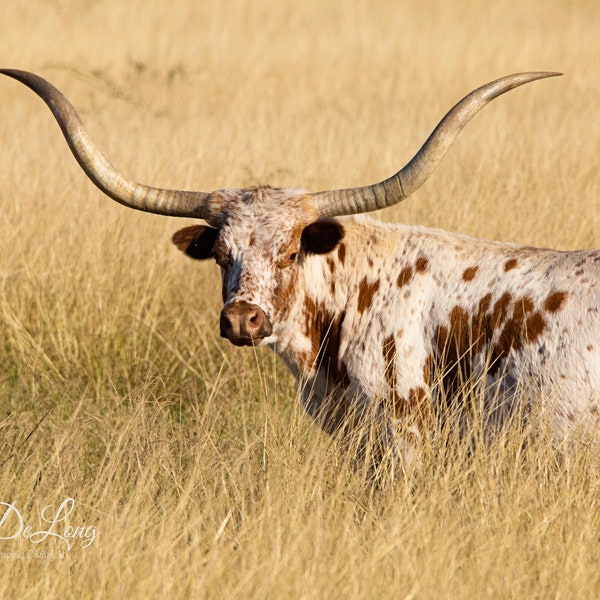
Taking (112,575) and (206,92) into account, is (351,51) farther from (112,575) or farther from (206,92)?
(112,575)

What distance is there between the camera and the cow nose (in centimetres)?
474

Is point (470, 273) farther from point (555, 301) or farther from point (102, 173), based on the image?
point (102, 173)

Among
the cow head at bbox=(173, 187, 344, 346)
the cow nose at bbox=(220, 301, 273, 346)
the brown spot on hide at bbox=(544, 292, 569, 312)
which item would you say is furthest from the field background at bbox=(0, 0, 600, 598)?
the brown spot on hide at bbox=(544, 292, 569, 312)

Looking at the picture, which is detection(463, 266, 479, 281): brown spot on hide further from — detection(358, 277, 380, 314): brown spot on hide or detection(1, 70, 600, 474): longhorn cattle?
detection(358, 277, 380, 314): brown spot on hide

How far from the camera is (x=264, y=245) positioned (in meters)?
5.08

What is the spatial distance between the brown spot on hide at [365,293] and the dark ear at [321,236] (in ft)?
0.77

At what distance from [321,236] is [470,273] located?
27.2 inches

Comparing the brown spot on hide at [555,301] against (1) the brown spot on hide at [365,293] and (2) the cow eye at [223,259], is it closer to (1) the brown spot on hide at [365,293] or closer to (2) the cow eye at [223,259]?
(1) the brown spot on hide at [365,293]

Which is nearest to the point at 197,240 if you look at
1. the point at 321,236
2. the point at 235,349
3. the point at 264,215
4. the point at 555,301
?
the point at 264,215

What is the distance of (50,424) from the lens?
5508mm

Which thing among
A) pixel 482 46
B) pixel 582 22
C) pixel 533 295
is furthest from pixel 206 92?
pixel 533 295

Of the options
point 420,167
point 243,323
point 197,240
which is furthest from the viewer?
point 197,240

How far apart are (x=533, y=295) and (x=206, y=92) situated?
878 centimetres

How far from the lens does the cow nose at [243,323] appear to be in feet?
15.6
